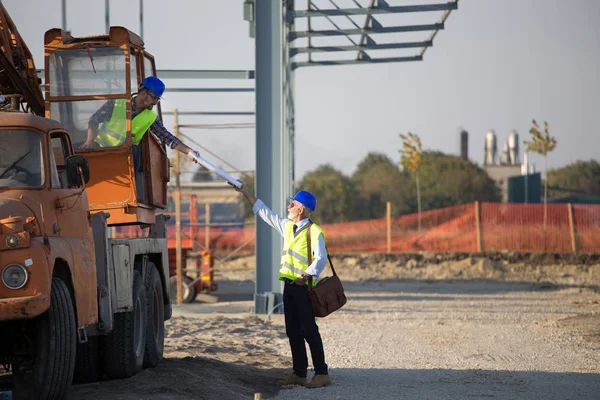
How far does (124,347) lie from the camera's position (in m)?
11.1

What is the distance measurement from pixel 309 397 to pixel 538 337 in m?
7.13

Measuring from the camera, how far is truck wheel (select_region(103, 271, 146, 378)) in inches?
435

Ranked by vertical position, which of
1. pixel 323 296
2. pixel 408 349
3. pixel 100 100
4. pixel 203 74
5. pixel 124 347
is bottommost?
pixel 408 349

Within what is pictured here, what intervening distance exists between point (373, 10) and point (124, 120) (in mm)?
11859

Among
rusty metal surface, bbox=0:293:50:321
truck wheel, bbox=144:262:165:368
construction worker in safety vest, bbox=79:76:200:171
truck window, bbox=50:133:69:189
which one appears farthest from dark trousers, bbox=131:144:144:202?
rusty metal surface, bbox=0:293:50:321

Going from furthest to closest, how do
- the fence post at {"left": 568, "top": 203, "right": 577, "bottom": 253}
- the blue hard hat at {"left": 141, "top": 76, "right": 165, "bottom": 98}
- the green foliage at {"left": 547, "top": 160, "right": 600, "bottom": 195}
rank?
the green foliage at {"left": 547, "top": 160, "right": 600, "bottom": 195}, the fence post at {"left": 568, "top": 203, "right": 577, "bottom": 253}, the blue hard hat at {"left": 141, "top": 76, "right": 165, "bottom": 98}

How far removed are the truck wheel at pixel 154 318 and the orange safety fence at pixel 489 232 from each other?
25697mm

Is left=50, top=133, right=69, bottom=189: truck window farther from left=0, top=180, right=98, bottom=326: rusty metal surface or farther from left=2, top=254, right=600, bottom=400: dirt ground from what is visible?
left=2, top=254, right=600, bottom=400: dirt ground

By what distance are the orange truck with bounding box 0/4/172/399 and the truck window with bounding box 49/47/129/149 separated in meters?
0.01

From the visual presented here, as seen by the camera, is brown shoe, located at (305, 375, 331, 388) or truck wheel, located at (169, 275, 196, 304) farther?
truck wheel, located at (169, 275, 196, 304)

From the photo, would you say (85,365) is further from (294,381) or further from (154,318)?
(294,381)

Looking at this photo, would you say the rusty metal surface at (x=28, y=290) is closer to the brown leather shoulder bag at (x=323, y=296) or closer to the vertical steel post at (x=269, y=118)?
the brown leather shoulder bag at (x=323, y=296)

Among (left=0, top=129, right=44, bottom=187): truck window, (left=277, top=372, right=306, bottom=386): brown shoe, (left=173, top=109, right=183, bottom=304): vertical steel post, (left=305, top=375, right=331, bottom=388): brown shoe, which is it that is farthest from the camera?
(left=173, top=109, right=183, bottom=304): vertical steel post

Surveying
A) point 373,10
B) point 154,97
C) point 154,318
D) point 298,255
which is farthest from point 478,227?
point 298,255
